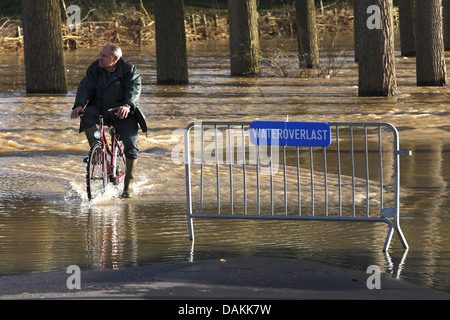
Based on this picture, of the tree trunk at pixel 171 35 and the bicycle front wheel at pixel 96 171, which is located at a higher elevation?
the tree trunk at pixel 171 35

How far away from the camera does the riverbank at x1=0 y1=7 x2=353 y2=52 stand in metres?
38.9

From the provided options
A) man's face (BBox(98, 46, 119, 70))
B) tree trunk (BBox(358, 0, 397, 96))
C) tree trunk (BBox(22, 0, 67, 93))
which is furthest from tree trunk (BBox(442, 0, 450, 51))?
man's face (BBox(98, 46, 119, 70))

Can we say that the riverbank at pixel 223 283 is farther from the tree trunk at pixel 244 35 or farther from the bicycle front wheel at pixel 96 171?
the tree trunk at pixel 244 35

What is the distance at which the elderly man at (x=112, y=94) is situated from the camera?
33.0 feet

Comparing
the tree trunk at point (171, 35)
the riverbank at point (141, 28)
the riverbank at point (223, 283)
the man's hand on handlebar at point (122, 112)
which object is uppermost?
the riverbank at point (141, 28)

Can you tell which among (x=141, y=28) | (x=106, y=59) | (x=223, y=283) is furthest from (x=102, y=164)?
(x=141, y=28)

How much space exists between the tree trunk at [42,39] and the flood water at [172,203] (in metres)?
0.64

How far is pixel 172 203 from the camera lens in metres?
9.98

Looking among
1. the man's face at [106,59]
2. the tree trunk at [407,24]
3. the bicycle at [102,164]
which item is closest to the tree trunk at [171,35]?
the tree trunk at [407,24]

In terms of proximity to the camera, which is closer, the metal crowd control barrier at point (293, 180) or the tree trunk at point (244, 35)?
the metal crowd control barrier at point (293, 180)

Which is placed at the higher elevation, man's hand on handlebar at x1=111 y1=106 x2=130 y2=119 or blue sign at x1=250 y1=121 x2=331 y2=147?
man's hand on handlebar at x1=111 y1=106 x2=130 y2=119

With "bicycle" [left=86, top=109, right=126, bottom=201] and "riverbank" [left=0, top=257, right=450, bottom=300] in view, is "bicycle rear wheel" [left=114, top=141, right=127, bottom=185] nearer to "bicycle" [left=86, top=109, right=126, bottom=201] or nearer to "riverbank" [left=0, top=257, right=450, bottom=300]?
"bicycle" [left=86, top=109, right=126, bottom=201]

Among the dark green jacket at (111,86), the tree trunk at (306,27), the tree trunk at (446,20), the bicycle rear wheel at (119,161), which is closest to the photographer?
the dark green jacket at (111,86)

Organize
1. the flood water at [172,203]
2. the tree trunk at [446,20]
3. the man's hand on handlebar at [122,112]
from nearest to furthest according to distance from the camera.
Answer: the flood water at [172,203] → the man's hand on handlebar at [122,112] → the tree trunk at [446,20]
